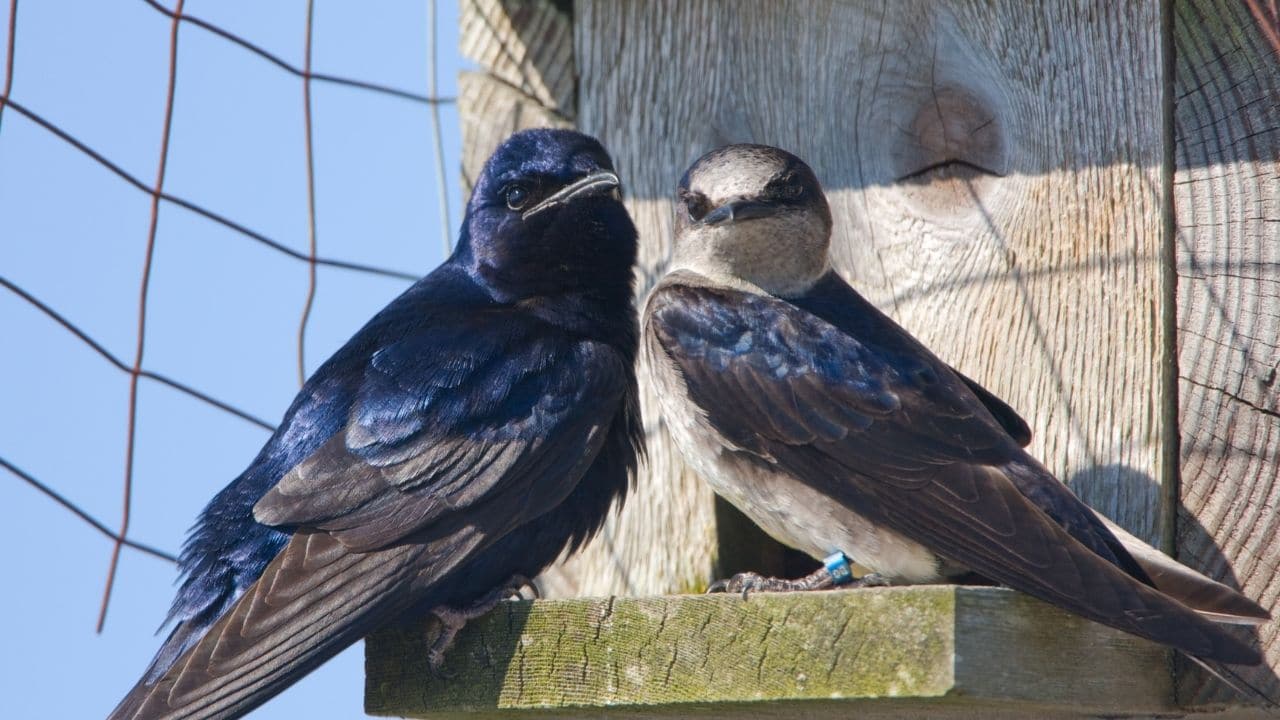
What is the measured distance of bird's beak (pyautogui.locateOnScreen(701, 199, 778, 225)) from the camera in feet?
9.92

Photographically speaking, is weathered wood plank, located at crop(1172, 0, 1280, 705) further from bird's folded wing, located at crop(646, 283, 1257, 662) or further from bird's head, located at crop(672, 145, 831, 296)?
bird's head, located at crop(672, 145, 831, 296)

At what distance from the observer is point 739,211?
304 cm

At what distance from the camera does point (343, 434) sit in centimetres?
285

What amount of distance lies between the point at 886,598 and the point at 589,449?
29.5 inches

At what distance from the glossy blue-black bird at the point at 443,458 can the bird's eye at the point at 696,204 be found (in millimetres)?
153

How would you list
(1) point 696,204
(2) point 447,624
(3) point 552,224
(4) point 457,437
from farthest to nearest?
(3) point 552,224 < (1) point 696,204 < (4) point 457,437 < (2) point 447,624

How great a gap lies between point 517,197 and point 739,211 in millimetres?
524

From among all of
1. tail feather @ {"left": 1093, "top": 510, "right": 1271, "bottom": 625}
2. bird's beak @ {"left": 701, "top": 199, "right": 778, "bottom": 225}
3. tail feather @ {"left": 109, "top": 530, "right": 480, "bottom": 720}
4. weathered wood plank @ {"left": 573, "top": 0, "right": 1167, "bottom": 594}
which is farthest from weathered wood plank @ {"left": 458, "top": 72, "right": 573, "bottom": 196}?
tail feather @ {"left": 1093, "top": 510, "right": 1271, "bottom": 625}

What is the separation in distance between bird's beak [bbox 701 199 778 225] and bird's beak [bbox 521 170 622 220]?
9.3 inches

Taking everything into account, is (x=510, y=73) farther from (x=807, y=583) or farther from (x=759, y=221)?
(x=807, y=583)

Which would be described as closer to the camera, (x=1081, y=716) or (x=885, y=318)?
(x=1081, y=716)

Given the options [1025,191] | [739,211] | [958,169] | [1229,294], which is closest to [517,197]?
[739,211]

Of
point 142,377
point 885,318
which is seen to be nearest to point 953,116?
point 885,318

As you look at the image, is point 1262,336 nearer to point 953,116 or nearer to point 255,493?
point 953,116
